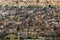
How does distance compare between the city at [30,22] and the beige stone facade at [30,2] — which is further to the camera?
the beige stone facade at [30,2]

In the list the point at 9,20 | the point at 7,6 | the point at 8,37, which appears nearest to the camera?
the point at 8,37

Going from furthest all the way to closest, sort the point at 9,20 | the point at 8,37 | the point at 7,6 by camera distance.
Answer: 1. the point at 7,6
2. the point at 9,20
3. the point at 8,37

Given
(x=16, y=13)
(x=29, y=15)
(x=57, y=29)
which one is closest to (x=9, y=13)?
(x=16, y=13)

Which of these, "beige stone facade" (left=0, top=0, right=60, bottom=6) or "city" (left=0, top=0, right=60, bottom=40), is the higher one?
"beige stone facade" (left=0, top=0, right=60, bottom=6)

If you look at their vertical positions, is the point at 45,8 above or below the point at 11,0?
below

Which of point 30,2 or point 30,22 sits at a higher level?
point 30,2

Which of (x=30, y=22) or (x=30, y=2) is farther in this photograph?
(x=30, y=2)

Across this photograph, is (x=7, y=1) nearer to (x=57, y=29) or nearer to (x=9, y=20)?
(x=9, y=20)

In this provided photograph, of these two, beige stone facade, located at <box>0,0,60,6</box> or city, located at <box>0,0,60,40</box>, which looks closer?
city, located at <box>0,0,60,40</box>

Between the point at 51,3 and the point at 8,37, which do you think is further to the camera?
the point at 51,3

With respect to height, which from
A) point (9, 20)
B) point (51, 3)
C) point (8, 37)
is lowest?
point (8, 37)

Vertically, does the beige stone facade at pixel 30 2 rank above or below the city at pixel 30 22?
above
